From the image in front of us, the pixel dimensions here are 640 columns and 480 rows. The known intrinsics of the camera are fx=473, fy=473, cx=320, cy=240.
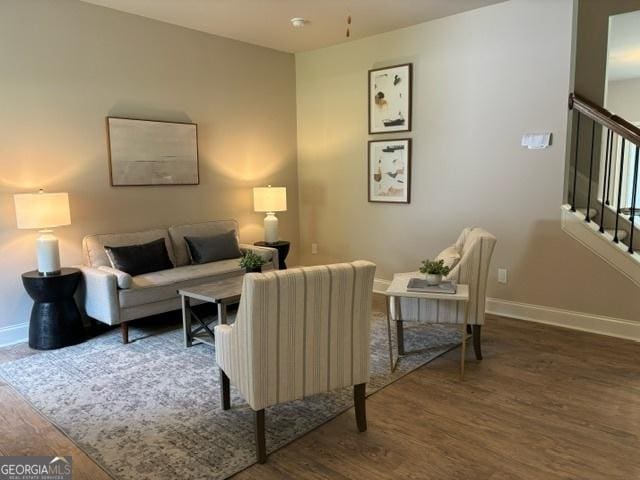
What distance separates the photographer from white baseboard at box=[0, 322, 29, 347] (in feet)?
12.4

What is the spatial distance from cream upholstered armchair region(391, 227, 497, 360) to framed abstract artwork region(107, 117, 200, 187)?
8.63 ft

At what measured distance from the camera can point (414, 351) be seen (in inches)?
136

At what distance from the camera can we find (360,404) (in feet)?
7.89

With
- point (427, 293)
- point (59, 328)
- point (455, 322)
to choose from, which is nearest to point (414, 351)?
point (455, 322)

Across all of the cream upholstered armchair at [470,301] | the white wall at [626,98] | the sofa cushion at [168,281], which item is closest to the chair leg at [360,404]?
the cream upholstered armchair at [470,301]

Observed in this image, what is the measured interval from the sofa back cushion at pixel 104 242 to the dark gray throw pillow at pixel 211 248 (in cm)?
35

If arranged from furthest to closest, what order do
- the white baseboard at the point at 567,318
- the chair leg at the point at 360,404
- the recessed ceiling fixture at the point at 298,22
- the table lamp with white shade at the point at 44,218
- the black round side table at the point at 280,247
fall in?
the black round side table at the point at 280,247, the recessed ceiling fixture at the point at 298,22, the white baseboard at the point at 567,318, the table lamp with white shade at the point at 44,218, the chair leg at the point at 360,404

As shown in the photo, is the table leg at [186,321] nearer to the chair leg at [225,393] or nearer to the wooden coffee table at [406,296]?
the chair leg at [225,393]

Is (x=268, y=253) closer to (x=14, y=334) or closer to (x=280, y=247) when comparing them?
(x=280, y=247)

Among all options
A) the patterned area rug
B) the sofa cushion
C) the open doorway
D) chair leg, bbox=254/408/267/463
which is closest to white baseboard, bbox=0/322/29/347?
the patterned area rug

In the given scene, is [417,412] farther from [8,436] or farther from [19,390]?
[19,390]

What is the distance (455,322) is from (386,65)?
2892 millimetres

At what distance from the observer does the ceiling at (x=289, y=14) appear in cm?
398

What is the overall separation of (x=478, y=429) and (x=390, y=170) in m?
3.03
